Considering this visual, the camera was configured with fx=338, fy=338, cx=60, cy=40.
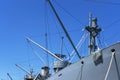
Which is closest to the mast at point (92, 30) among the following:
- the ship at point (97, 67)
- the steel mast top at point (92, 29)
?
the steel mast top at point (92, 29)

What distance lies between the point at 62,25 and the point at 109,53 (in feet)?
21.7

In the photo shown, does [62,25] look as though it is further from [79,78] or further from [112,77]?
[112,77]

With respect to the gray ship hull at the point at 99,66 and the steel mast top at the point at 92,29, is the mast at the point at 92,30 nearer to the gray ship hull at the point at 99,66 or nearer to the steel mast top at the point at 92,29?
the steel mast top at the point at 92,29

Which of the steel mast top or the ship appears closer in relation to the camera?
the ship

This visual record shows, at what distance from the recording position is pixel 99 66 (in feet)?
49.6

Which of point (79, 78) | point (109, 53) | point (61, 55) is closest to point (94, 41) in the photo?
point (61, 55)

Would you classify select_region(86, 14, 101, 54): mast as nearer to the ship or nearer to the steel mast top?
the steel mast top

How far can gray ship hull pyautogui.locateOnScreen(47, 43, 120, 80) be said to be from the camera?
14344 millimetres

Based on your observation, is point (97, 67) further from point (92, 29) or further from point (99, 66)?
point (92, 29)

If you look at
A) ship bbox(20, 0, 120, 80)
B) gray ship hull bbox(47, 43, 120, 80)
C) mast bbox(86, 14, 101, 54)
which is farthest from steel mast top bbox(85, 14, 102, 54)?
gray ship hull bbox(47, 43, 120, 80)

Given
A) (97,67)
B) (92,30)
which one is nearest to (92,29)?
(92,30)

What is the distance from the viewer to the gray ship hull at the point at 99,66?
1434 cm

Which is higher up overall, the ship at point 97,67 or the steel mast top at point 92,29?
the steel mast top at point 92,29

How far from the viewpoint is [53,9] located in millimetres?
21188
